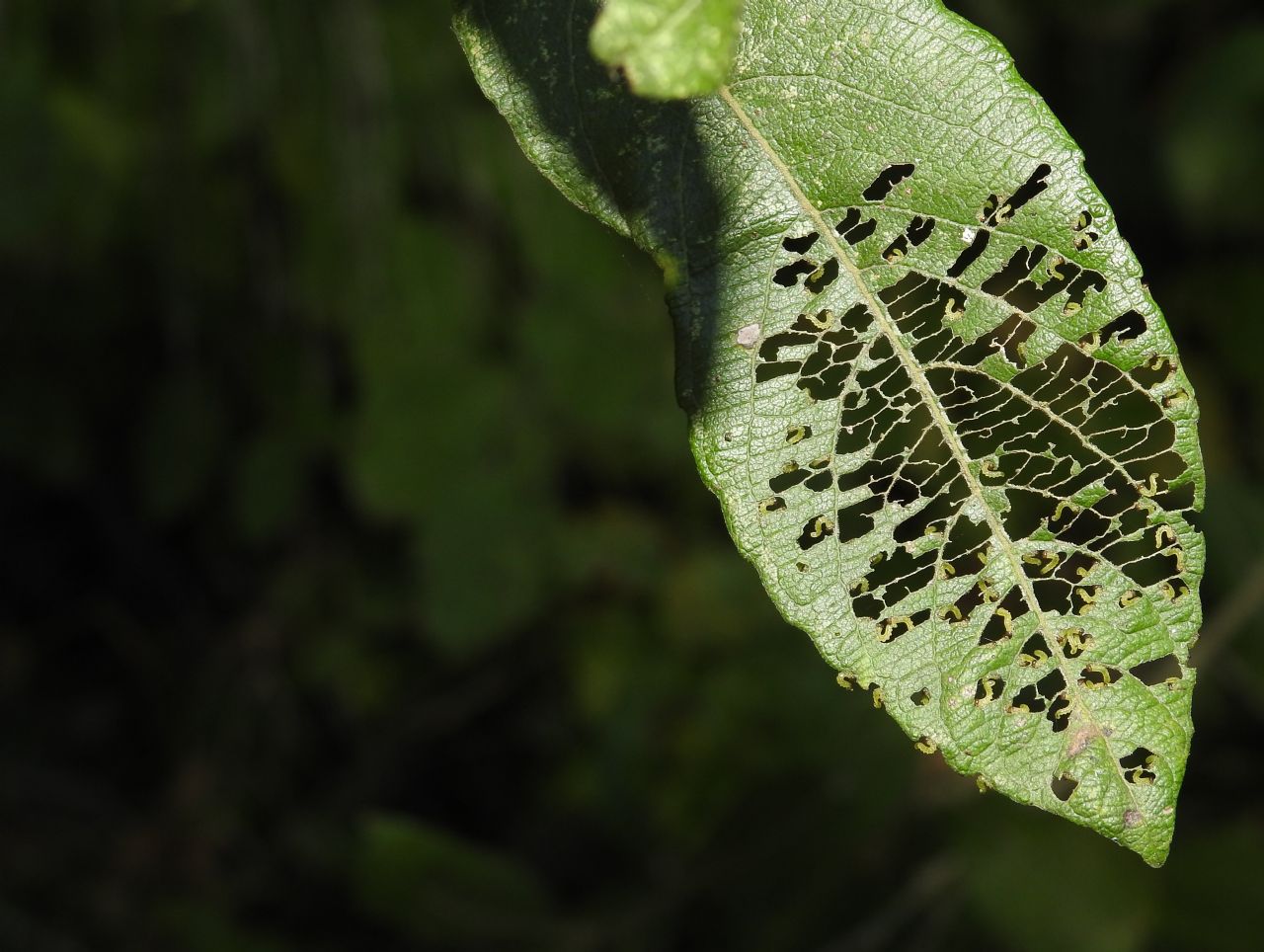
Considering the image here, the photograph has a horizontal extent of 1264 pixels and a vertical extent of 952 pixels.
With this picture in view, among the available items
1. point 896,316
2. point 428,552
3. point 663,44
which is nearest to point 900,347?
point 896,316

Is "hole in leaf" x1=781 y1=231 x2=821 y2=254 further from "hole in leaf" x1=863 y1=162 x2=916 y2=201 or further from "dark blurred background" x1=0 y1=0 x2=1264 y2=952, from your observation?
"dark blurred background" x1=0 y1=0 x2=1264 y2=952

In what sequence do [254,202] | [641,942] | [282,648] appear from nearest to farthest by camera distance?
[641,942] < [254,202] < [282,648]

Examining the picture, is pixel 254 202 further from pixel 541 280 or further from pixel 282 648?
pixel 282 648

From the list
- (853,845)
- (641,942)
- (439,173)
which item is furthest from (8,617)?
(853,845)

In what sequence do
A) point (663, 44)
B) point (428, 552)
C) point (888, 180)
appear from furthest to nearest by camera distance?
point (428, 552), point (888, 180), point (663, 44)

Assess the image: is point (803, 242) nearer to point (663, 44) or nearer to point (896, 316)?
point (896, 316)

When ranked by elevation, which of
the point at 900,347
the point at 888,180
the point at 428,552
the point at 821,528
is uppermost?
the point at 888,180

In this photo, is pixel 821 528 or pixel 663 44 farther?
pixel 821 528
